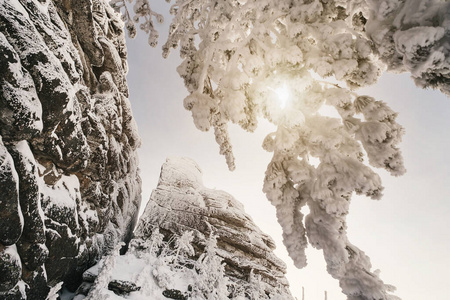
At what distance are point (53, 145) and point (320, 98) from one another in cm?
673

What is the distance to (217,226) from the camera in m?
15.4

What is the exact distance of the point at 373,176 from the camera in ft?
7.58

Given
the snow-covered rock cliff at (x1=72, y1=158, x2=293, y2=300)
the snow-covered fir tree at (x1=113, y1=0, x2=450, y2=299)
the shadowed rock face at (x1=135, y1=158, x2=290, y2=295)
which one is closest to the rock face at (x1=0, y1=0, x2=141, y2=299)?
the snow-covered rock cliff at (x1=72, y1=158, x2=293, y2=300)

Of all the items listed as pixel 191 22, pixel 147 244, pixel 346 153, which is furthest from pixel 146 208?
pixel 346 153

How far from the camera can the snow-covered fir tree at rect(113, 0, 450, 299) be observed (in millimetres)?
2066

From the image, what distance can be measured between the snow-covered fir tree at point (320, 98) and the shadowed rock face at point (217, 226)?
12327 mm

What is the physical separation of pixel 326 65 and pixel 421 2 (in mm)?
863

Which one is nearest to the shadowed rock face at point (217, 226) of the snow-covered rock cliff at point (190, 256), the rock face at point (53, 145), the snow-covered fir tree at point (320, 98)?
the snow-covered rock cliff at point (190, 256)

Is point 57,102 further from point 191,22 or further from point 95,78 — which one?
point 95,78

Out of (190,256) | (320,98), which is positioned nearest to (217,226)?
(190,256)

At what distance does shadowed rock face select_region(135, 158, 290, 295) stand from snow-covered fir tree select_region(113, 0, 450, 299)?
12327 mm

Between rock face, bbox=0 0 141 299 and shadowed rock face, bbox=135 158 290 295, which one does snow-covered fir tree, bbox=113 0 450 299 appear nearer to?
rock face, bbox=0 0 141 299

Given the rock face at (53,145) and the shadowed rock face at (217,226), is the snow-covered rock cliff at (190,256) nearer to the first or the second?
the shadowed rock face at (217,226)

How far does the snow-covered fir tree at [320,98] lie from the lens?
2.07 metres
